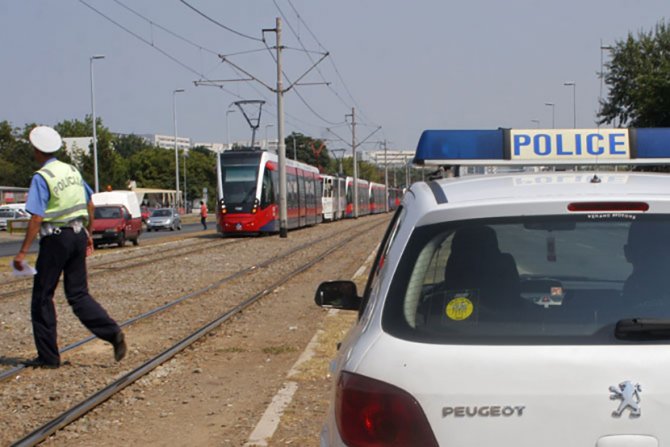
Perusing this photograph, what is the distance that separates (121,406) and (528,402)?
461cm

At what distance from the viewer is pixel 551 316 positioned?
298 centimetres

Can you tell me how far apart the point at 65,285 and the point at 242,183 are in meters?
28.2

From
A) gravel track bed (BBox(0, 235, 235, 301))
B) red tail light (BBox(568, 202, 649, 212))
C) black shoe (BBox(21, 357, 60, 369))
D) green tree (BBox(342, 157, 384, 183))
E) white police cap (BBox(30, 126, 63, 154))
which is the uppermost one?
green tree (BBox(342, 157, 384, 183))

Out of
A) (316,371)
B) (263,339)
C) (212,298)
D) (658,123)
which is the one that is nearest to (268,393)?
(316,371)

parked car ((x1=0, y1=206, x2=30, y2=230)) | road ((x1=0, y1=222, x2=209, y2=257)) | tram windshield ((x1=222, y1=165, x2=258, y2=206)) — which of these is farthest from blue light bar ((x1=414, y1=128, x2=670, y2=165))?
parked car ((x1=0, y1=206, x2=30, y2=230))

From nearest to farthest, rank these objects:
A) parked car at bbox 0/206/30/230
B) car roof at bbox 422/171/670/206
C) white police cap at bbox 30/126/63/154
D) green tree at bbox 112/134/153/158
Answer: car roof at bbox 422/171/670/206
white police cap at bbox 30/126/63/154
parked car at bbox 0/206/30/230
green tree at bbox 112/134/153/158

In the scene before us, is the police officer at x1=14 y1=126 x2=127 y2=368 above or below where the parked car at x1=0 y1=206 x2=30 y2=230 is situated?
above

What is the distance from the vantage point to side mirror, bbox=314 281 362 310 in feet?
16.0

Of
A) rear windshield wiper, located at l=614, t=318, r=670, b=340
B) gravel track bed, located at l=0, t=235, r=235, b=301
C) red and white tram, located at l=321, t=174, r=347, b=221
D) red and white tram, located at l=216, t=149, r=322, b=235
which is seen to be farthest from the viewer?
red and white tram, located at l=321, t=174, r=347, b=221

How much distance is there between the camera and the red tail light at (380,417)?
282cm

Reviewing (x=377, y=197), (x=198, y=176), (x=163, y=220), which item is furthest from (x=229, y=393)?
(x=198, y=176)

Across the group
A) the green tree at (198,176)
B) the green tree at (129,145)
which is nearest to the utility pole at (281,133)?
the green tree at (198,176)

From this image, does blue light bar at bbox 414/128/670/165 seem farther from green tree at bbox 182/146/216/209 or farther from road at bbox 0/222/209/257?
green tree at bbox 182/146/216/209

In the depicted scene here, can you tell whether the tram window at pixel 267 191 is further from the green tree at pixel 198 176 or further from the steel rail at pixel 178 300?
the green tree at pixel 198 176
